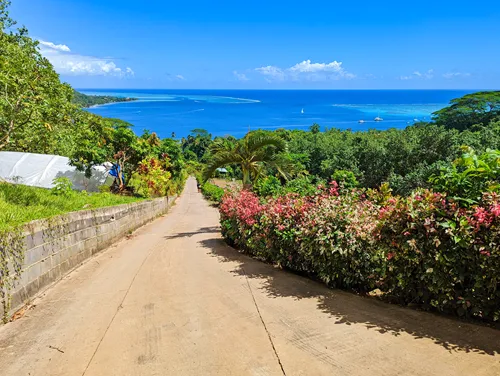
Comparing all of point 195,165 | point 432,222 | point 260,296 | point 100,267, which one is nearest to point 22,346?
point 260,296

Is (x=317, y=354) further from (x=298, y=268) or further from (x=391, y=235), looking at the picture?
(x=298, y=268)

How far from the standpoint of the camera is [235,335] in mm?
3477

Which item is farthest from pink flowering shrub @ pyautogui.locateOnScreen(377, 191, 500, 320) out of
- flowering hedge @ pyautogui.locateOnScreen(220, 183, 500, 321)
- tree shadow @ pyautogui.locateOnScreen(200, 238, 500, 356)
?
tree shadow @ pyautogui.locateOnScreen(200, 238, 500, 356)

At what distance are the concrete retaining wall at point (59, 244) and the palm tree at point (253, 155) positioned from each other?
11.3 ft

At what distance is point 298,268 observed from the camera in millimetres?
5625

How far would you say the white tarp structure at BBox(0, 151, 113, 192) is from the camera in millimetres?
19844

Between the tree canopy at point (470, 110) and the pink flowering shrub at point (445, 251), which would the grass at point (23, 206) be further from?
the tree canopy at point (470, 110)

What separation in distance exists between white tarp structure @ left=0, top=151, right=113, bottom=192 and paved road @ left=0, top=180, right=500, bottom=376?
16716 millimetres

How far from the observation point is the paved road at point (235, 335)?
9.62 feet

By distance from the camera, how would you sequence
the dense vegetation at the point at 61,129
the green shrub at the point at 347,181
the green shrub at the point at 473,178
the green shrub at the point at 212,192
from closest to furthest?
1. the green shrub at the point at 473,178
2. the green shrub at the point at 347,181
3. the dense vegetation at the point at 61,129
4. the green shrub at the point at 212,192

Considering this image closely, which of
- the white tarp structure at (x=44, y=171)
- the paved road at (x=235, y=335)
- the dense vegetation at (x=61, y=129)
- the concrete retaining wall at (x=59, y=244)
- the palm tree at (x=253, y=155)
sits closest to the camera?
the paved road at (x=235, y=335)

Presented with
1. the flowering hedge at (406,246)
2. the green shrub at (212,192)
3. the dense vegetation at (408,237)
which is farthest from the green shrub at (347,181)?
the green shrub at (212,192)

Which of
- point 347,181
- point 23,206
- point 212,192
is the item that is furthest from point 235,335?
point 212,192

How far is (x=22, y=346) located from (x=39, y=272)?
1.70 meters
